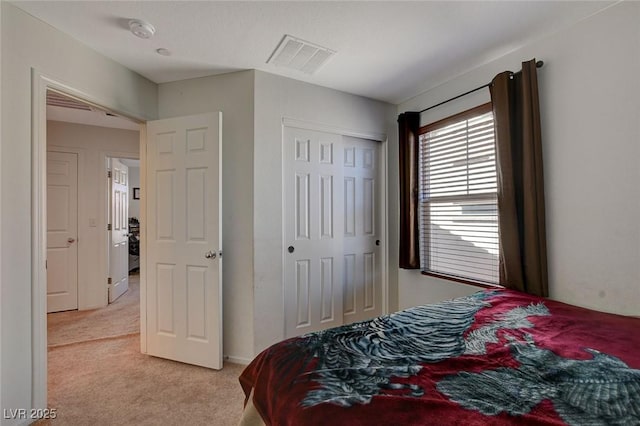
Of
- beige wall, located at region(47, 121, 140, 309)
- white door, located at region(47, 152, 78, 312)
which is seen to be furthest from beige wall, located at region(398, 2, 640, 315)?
white door, located at region(47, 152, 78, 312)

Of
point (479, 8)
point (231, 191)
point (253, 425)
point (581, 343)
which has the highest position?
point (479, 8)

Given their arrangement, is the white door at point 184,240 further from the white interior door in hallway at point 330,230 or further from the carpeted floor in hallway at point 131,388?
the white interior door in hallway at point 330,230

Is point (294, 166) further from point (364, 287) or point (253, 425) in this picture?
point (253, 425)

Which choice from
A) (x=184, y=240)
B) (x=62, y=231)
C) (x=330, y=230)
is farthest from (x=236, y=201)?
(x=62, y=231)

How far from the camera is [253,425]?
104 centimetres

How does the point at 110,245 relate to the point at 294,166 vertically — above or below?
below

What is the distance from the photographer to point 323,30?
190 centimetres

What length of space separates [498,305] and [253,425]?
141cm

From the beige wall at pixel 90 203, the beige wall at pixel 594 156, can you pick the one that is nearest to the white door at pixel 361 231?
the beige wall at pixel 594 156

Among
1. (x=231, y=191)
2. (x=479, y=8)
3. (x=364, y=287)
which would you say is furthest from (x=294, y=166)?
(x=479, y=8)

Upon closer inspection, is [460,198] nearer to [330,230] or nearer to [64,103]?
[330,230]

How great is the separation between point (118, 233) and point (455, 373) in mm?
4726

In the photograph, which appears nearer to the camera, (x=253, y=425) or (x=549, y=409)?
(x=549, y=409)

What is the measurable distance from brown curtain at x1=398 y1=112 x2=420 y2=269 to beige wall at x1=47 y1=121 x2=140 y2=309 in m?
A: 3.78
